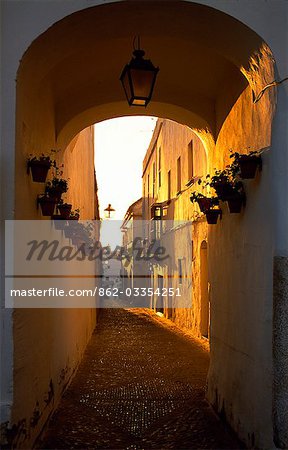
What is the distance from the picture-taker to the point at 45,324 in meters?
5.15

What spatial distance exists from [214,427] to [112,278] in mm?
38298

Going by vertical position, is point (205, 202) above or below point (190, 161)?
below

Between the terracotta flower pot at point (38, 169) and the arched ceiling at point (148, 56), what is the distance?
697 millimetres

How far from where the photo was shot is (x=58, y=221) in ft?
20.2

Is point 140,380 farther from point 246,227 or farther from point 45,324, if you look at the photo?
point 246,227

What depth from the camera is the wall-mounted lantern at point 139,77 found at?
180 inches

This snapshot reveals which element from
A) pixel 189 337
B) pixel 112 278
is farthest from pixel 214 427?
pixel 112 278

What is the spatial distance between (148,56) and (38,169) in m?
2.07

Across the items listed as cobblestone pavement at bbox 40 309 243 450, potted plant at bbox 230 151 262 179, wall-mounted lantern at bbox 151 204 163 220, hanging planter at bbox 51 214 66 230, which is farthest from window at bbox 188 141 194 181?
potted plant at bbox 230 151 262 179

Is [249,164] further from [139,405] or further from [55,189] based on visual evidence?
[139,405]

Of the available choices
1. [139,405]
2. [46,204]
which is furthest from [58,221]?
[139,405]

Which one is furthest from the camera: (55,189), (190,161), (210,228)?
(190,161)

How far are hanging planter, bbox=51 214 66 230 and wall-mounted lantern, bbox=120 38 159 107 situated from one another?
5.53 ft

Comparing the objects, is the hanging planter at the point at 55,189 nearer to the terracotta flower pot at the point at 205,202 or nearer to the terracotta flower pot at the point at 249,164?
the terracotta flower pot at the point at 205,202
